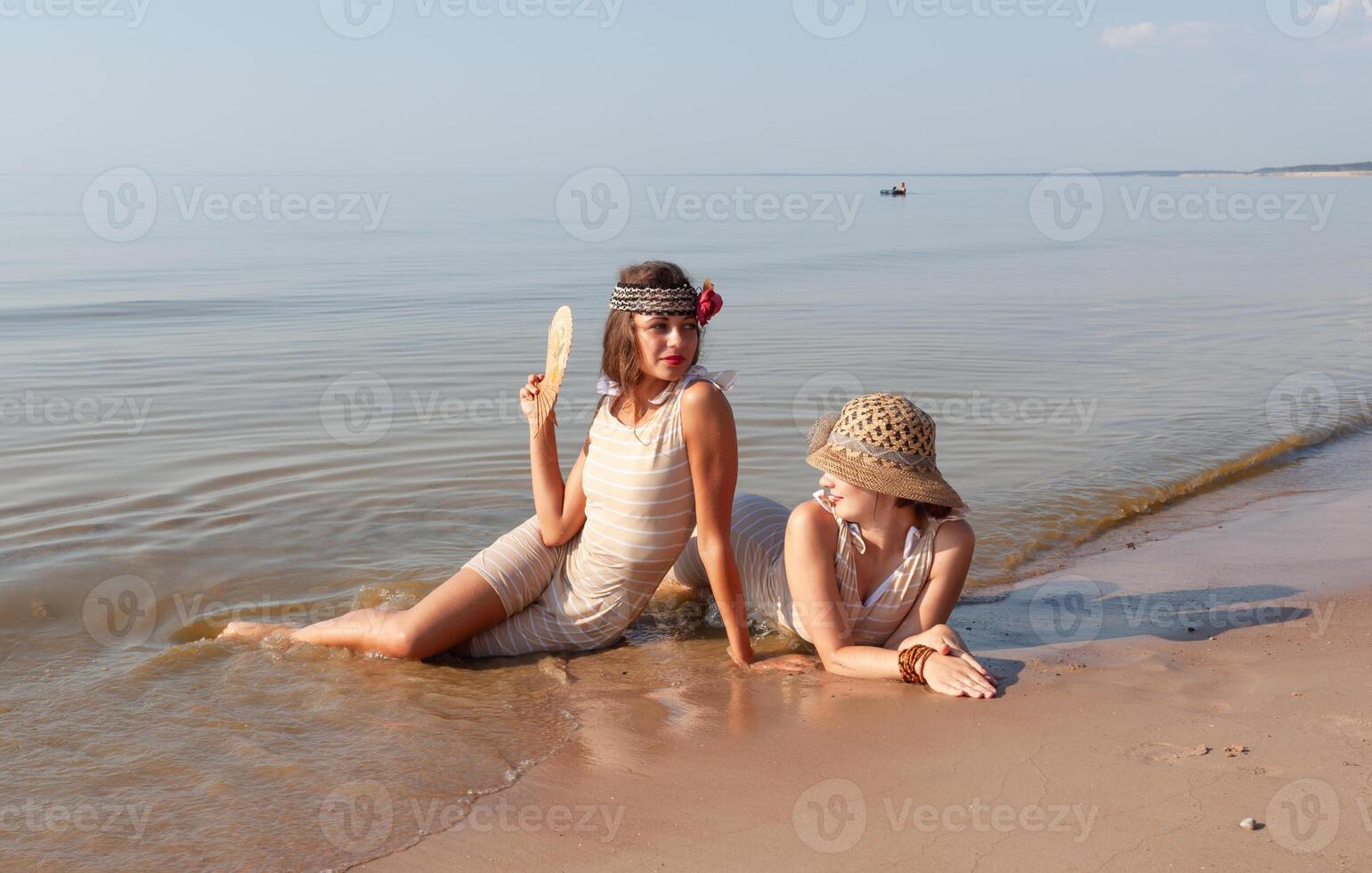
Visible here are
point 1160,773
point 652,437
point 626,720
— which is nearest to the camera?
point 1160,773

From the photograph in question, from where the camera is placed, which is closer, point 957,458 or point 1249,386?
point 957,458

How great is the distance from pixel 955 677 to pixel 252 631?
2843 millimetres

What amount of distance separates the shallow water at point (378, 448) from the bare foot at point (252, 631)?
0.12 meters

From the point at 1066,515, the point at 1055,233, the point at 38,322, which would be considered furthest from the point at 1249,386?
the point at 1055,233

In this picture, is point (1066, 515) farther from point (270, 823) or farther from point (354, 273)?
point (354, 273)

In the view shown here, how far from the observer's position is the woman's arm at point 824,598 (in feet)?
13.7

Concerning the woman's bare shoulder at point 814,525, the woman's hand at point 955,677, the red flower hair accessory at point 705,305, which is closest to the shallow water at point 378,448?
the woman's bare shoulder at point 814,525

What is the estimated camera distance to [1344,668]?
4.05 metres

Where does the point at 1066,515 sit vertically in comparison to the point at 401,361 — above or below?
below

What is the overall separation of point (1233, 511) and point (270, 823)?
561 cm

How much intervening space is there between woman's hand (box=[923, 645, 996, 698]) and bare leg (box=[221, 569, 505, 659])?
5.60 feet

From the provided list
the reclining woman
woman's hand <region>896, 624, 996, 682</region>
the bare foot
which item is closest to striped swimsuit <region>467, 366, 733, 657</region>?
the reclining woman

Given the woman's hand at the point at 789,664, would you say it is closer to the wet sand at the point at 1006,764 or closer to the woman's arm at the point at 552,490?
the wet sand at the point at 1006,764

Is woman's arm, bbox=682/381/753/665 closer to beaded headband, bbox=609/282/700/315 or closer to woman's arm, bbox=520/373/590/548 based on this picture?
beaded headband, bbox=609/282/700/315
